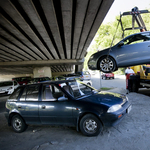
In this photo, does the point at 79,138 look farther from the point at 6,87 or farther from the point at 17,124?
the point at 6,87

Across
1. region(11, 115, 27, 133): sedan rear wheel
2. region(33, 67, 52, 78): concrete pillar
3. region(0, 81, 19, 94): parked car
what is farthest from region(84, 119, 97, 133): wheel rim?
region(33, 67, 52, 78): concrete pillar

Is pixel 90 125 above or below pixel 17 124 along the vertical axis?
above

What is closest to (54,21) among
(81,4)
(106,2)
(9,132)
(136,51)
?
(81,4)

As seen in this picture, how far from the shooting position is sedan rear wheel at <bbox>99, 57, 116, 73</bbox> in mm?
6057

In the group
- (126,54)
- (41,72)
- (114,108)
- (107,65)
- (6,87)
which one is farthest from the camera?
(41,72)

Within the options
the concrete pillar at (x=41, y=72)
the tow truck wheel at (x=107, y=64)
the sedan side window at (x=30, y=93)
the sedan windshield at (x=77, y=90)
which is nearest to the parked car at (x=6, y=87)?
the sedan side window at (x=30, y=93)

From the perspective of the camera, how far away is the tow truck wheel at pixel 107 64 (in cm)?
606

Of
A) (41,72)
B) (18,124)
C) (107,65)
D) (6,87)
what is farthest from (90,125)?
(41,72)

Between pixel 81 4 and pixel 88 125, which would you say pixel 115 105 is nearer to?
pixel 88 125

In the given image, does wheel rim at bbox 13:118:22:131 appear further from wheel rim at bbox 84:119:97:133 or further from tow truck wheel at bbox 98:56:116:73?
tow truck wheel at bbox 98:56:116:73

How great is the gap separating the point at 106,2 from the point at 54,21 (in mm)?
3097

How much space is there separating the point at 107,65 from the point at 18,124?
435cm

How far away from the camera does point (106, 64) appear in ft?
20.5

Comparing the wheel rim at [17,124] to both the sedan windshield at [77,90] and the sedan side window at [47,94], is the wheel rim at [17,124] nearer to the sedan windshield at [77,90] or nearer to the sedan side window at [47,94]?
the sedan side window at [47,94]
